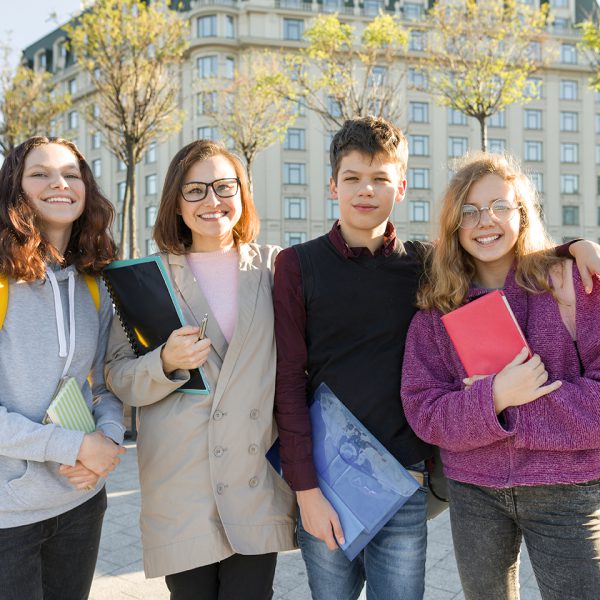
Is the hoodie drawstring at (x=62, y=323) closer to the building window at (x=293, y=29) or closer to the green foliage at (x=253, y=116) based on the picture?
the green foliage at (x=253, y=116)

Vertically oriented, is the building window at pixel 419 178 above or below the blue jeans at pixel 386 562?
above

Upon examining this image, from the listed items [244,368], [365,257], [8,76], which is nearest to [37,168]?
[244,368]

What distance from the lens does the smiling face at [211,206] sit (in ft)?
7.64

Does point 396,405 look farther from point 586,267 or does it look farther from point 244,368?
point 586,267

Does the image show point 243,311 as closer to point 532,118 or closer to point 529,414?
point 529,414

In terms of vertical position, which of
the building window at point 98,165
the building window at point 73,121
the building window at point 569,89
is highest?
the building window at point 569,89

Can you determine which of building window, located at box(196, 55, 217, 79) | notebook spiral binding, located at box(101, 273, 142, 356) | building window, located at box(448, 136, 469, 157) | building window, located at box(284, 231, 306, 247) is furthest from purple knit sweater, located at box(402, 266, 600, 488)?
building window, located at box(448, 136, 469, 157)

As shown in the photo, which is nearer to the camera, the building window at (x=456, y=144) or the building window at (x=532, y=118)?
the building window at (x=456, y=144)

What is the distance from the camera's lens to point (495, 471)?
1977mm

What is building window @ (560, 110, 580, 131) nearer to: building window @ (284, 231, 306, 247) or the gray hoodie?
building window @ (284, 231, 306, 247)

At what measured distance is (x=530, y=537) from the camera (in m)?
1.97

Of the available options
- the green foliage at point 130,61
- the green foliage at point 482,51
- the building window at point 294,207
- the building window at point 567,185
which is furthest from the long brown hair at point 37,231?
the building window at point 567,185

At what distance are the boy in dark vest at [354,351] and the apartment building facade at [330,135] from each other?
110ft

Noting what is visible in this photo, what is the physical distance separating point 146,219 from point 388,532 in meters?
38.1
